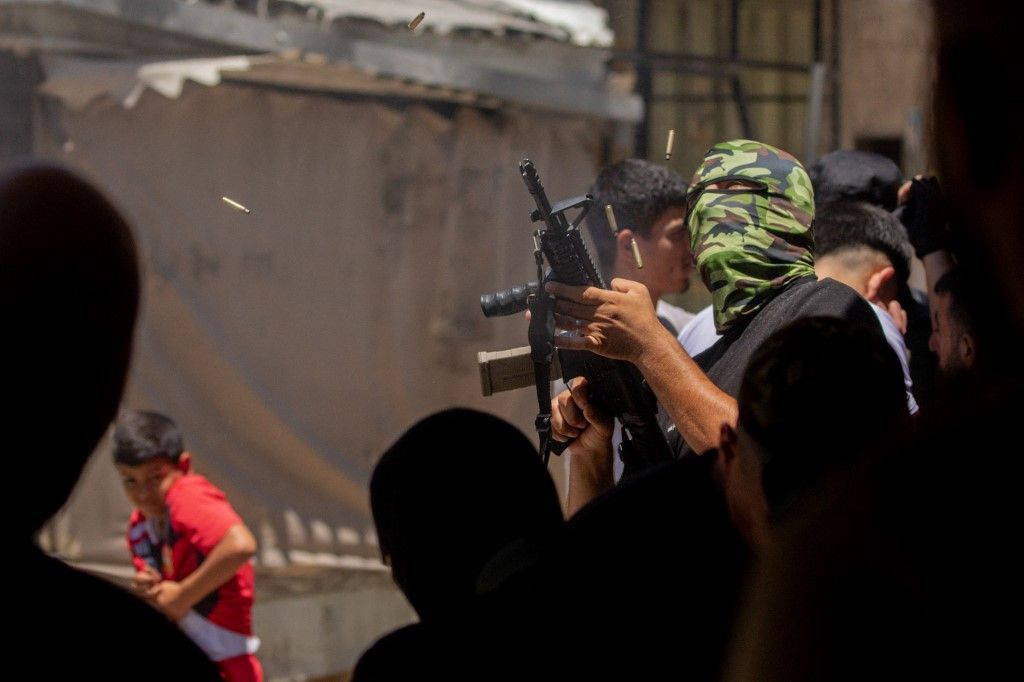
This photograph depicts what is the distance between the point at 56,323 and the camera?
51.6 inches

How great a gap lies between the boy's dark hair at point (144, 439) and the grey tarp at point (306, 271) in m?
1.16

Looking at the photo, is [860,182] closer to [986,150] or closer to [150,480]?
[150,480]

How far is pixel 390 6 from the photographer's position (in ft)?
17.4

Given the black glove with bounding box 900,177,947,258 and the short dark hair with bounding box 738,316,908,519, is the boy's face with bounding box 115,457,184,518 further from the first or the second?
the short dark hair with bounding box 738,316,908,519

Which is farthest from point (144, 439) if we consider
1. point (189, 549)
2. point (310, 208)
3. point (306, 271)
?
point (310, 208)

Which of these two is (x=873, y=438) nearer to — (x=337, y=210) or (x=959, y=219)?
(x=959, y=219)

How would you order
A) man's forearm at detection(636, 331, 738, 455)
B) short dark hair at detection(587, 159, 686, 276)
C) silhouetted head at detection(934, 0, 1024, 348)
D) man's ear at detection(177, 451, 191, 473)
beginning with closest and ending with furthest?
silhouetted head at detection(934, 0, 1024, 348) → man's forearm at detection(636, 331, 738, 455) → short dark hair at detection(587, 159, 686, 276) → man's ear at detection(177, 451, 191, 473)

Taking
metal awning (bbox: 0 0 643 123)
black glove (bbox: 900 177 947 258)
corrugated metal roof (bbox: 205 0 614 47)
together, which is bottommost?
black glove (bbox: 900 177 947 258)

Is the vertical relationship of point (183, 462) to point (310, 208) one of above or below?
below

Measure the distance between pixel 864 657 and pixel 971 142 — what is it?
368mm

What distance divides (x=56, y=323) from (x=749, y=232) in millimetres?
1362

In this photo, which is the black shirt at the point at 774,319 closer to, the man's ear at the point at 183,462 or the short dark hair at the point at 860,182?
the short dark hair at the point at 860,182

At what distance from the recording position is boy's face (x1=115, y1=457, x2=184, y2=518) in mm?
3666

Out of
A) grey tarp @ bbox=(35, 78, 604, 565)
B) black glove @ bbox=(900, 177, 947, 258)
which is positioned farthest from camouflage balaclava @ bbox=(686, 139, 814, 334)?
grey tarp @ bbox=(35, 78, 604, 565)
